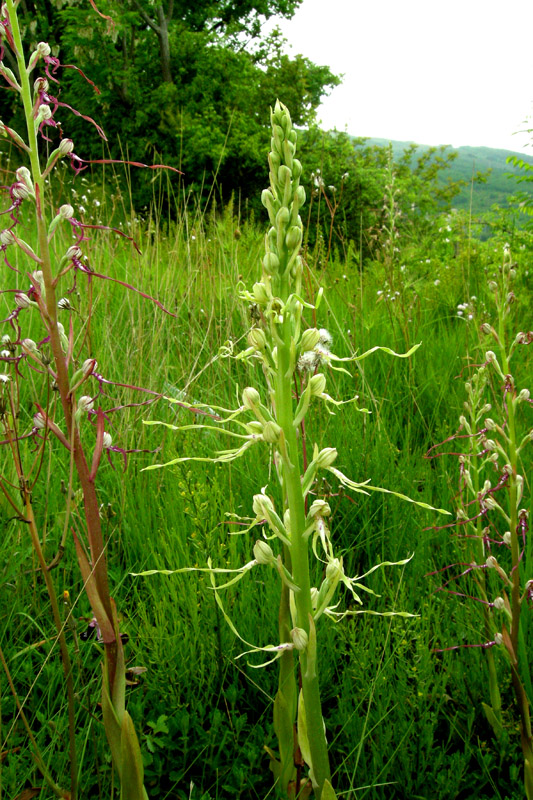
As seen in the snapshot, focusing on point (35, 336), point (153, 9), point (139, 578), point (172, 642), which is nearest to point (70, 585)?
point (139, 578)

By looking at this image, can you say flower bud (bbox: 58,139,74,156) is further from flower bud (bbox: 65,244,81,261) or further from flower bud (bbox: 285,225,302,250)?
flower bud (bbox: 285,225,302,250)

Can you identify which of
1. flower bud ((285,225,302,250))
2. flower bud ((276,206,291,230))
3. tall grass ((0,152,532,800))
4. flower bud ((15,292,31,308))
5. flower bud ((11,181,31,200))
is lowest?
tall grass ((0,152,532,800))

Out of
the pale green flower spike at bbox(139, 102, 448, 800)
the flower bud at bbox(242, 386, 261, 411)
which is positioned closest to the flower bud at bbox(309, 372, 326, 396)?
the pale green flower spike at bbox(139, 102, 448, 800)

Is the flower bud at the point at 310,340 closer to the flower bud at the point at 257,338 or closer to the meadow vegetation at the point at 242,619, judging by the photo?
the flower bud at the point at 257,338

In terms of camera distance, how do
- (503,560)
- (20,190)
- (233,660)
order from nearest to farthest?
(20,190)
(233,660)
(503,560)

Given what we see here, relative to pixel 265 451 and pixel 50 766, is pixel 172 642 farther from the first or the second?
pixel 265 451

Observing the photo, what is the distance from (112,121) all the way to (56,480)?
1590cm

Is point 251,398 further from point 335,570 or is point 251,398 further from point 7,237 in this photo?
point 7,237

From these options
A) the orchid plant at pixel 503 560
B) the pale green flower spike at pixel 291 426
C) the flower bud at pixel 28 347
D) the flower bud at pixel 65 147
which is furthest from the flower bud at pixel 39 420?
the orchid plant at pixel 503 560

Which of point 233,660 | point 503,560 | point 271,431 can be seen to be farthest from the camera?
point 503,560

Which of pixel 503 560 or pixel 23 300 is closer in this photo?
pixel 23 300

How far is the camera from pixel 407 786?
1.33 metres

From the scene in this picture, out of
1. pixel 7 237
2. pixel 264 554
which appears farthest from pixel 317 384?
pixel 7 237

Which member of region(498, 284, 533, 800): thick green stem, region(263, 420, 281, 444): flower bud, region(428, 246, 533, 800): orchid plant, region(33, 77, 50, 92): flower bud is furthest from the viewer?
region(428, 246, 533, 800): orchid plant
